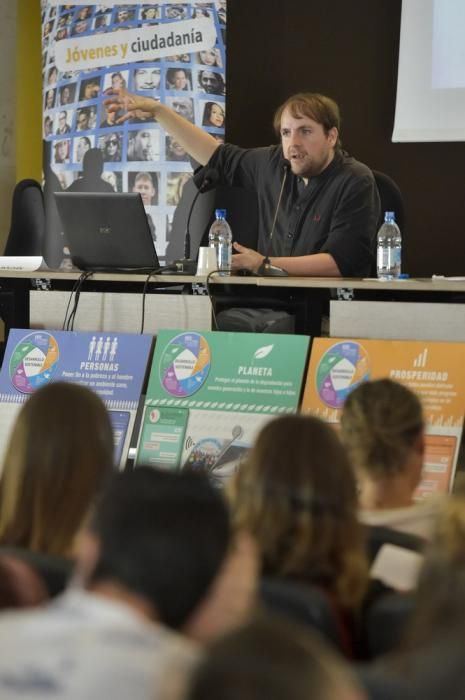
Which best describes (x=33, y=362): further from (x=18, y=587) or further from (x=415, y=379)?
(x=18, y=587)

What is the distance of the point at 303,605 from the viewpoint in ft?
4.81

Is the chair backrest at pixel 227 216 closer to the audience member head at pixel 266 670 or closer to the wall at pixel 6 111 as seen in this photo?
the wall at pixel 6 111

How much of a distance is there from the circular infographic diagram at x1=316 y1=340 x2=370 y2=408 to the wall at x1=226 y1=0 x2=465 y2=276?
289 centimetres

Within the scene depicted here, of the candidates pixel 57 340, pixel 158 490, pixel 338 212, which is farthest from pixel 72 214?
pixel 158 490

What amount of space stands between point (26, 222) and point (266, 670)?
5.95m

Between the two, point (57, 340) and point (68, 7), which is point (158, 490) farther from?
point (68, 7)

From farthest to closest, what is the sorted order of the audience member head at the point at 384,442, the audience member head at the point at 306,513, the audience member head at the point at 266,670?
the audience member head at the point at 384,442
the audience member head at the point at 306,513
the audience member head at the point at 266,670

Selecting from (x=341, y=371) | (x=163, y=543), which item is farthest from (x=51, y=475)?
(x=341, y=371)

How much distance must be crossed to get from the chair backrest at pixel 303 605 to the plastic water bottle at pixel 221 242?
2.93 meters

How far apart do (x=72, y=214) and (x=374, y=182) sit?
1.27 m

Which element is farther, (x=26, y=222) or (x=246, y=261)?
(x=26, y=222)

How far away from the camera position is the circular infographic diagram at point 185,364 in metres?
3.95

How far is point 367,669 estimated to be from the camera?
1113mm

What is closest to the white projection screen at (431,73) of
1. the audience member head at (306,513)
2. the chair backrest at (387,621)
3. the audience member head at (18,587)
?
the audience member head at (306,513)
